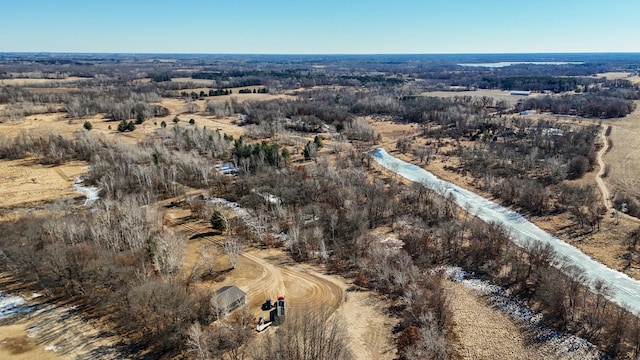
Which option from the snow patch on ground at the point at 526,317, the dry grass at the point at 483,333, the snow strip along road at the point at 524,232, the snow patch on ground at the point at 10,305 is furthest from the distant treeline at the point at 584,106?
the snow patch on ground at the point at 10,305

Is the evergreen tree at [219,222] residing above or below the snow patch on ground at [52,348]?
above

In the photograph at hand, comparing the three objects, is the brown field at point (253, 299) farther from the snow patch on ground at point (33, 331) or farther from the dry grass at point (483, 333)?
the dry grass at point (483, 333)

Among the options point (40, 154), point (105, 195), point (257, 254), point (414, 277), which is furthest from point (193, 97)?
point (414, 277)

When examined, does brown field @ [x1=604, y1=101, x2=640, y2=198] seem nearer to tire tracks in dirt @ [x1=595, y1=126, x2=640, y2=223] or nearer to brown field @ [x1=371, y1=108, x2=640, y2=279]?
brown field @ [x1=371, y1=108, x2=640, y2=279]

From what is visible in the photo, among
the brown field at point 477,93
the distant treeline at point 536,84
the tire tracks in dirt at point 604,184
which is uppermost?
the distant treeline at point 536,84

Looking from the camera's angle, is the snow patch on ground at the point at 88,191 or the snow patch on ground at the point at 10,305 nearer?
the snow patch on ground at the point at 10,305

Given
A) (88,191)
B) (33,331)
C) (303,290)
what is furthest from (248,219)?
(88,191)

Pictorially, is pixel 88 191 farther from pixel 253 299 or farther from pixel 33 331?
pixel 253 299

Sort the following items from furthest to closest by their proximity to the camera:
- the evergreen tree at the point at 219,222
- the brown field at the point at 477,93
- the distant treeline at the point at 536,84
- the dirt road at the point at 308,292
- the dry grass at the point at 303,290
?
the distant treeline at the point at 536,84 < the brown field at the point at 477,93 < the evergreen tree at the point at 219,222 < the dry grass at the point at 303,290 < the dirt road at the point at 308,292
